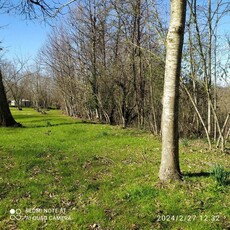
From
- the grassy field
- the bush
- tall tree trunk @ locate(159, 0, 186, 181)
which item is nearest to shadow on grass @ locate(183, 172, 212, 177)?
the grassy field

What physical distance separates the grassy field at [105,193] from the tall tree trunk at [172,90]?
1.22ft

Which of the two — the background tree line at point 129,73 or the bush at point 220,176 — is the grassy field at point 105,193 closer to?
the bush at point 220,176

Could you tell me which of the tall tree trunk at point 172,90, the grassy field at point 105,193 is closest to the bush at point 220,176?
the grassy field at point 105,193

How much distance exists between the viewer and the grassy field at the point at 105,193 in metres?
3.15

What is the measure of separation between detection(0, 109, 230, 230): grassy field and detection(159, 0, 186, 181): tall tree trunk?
0.37 metres

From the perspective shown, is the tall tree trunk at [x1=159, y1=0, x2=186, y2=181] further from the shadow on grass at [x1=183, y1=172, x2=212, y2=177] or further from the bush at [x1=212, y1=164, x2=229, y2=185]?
the bush at [x1=212, y1=164, x2=229, y2=185]

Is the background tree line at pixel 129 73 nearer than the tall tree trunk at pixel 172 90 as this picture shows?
No

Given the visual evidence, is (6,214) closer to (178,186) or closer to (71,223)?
(71,223)

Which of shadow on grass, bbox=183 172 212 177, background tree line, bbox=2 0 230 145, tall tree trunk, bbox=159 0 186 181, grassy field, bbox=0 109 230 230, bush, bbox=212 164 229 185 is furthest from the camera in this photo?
background tree line, bbox=2 0 230 145

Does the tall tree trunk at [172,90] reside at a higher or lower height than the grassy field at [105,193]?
higher

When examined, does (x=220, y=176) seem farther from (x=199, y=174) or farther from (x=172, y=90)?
(x=172, y=90)

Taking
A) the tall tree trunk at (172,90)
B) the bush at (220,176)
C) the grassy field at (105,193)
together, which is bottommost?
the grassy field at (105,193)

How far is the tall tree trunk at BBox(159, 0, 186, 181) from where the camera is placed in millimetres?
3811

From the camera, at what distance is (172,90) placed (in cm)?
391
